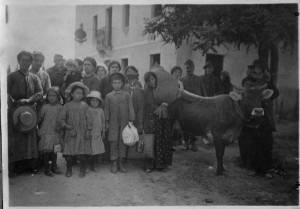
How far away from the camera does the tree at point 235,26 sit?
402cm

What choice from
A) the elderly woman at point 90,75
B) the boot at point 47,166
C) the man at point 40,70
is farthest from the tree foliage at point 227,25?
the boot at point 47,166

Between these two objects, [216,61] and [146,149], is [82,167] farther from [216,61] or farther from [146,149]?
[216,61]

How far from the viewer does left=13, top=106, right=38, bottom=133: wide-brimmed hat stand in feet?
12.8

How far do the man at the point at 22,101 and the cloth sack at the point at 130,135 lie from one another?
1.00 metres

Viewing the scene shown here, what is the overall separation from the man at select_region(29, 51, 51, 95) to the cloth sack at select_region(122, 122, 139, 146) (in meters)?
1.02

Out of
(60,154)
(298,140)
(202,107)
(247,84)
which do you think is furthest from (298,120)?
(60,154)

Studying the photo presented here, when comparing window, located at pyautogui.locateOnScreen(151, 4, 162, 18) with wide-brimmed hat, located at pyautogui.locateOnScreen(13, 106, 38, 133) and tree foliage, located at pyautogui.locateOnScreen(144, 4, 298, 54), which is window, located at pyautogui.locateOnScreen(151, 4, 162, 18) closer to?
tree foliage, located at pyautogui.locateOnScreen(144, 4, 298, 54)

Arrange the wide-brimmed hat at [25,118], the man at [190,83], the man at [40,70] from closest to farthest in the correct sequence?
the wide-brimmed hat at [25,118] → the man at [40,70] → the man at [190,83]

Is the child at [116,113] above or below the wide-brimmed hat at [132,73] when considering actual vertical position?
below

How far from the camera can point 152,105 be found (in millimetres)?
4102

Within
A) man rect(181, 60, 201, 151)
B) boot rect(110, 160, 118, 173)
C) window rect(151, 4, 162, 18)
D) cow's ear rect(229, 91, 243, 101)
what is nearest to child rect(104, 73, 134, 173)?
boot rect(110, 160, 118, 173)

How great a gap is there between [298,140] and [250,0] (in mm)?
1713

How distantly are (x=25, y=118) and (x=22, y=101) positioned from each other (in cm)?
19

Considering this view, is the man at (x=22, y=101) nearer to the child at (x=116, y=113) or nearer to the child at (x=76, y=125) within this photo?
the child at (x=76, y=125)
